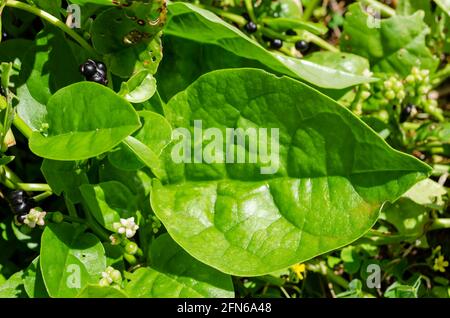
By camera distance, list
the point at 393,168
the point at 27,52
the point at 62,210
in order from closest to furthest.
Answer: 1. the point at 393,168
2. the point at 27,52
3. the point at 62,210

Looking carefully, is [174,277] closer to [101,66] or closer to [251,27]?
[101,66]

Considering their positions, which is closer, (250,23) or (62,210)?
(62,210)

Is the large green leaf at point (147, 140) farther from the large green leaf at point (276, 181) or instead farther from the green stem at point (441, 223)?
the green stem at point (441, 223)

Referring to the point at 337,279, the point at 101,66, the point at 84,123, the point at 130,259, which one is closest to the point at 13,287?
the point at 130,259

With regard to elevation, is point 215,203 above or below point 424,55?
below

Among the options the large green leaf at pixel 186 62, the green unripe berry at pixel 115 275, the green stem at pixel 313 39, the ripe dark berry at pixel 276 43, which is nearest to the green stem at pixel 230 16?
the ripe dark berry at pixel 276 43

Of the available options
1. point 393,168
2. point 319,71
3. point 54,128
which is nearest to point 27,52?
point 54,128
